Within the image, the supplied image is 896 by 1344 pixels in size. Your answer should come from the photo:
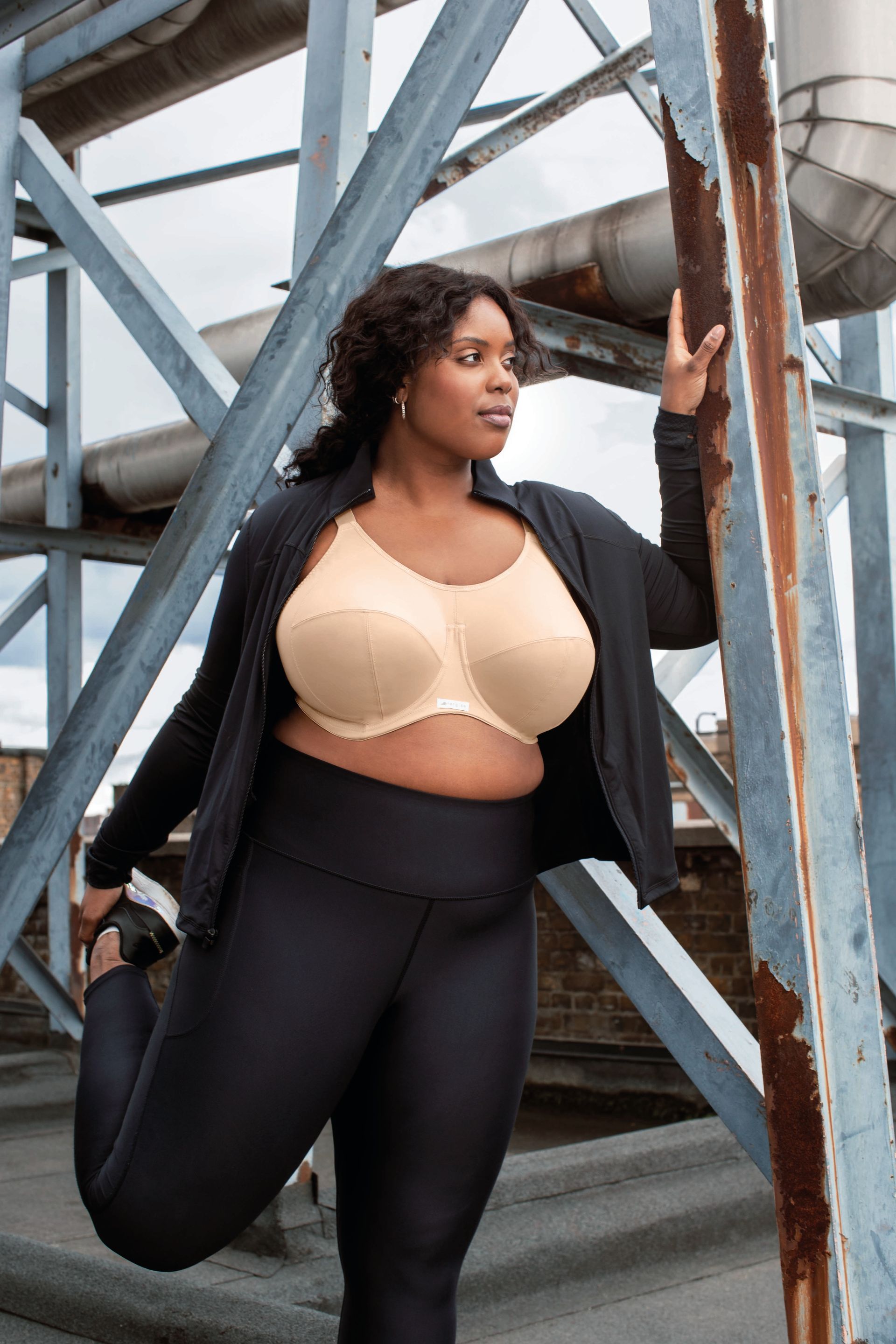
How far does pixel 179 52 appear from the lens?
A: 483 cm

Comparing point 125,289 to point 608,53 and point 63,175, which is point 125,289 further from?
point 608,53

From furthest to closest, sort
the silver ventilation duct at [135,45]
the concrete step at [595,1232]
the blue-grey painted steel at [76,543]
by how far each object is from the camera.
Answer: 1. the blue-grey painted steel at [76,543]
2. the silver ventilation duct at [135,45]
3. the concrete step at [595,1232]

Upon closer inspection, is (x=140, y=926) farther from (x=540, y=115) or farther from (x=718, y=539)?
(x=540, y=115)

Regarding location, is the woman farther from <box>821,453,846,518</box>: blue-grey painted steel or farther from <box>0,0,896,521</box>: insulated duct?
<box>821,453,846,518</box>: blue-grey painted steel

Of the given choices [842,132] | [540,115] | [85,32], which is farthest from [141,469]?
[842,132]

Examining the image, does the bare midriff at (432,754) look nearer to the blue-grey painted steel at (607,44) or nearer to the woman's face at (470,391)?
the woman's face at (470,391)

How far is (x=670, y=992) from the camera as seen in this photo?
1.98 m

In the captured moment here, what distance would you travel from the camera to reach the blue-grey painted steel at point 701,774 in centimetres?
391

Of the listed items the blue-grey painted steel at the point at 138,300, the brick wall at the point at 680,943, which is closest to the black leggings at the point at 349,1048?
the blue-grey painted steel at the point at 138,300

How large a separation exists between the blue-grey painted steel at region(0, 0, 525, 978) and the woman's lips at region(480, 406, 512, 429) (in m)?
0.64

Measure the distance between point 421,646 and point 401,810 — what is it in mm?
202

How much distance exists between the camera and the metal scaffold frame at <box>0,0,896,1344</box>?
1428 mm

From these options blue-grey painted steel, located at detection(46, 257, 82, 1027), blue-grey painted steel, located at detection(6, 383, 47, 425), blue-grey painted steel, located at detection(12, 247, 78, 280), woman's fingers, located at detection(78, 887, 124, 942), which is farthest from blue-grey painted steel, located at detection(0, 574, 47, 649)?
woman's fingers, located at detection(78, 887, 124, 942)

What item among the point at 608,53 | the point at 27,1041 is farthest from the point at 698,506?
the point at 27,1041
